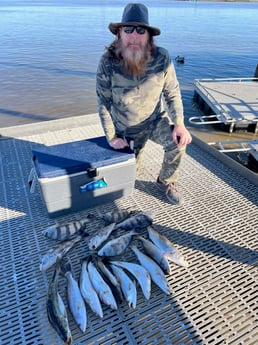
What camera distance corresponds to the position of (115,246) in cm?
271

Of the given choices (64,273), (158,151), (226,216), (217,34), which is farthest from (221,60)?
(64,273)

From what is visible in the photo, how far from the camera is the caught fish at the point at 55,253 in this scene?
98.7 inches

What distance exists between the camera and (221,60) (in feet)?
62.7

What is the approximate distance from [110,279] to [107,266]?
17cm

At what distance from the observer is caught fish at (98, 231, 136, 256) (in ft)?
8.72

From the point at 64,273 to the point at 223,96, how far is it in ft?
34.4

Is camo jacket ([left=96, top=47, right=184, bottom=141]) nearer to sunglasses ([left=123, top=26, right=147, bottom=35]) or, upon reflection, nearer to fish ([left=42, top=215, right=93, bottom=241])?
sunglasses ([left=123, top=26, right=147, bottom=35])

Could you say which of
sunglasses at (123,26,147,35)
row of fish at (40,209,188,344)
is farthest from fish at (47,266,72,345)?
sunglasses at (123,26,147,35)

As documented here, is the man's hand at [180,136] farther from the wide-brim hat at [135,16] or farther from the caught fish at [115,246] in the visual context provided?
the caught fish at [115,246]

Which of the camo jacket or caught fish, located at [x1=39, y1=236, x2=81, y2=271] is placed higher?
the camo jacket

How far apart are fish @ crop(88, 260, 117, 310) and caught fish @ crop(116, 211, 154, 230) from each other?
615 millimetres

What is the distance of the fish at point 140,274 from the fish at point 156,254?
182mm

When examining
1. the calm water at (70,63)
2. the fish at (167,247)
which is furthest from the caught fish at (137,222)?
the calm water at (70,63)

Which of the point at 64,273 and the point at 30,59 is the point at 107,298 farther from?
the point at 30,59
